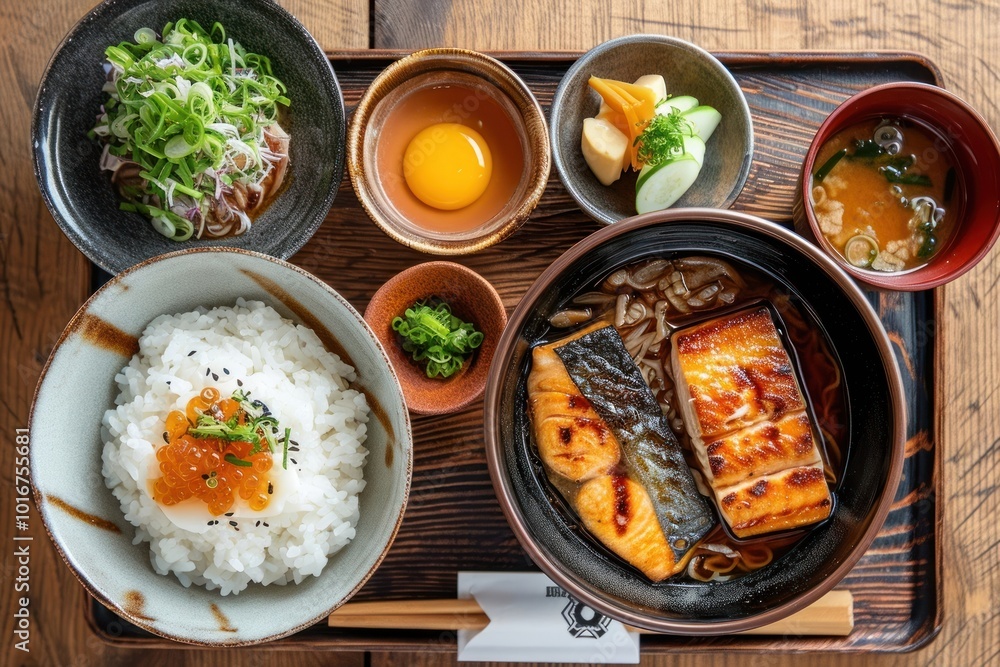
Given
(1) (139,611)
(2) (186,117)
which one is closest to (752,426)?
(1) (139,611)

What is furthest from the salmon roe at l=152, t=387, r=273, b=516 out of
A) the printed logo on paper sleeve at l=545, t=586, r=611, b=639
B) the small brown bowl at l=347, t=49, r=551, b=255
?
the printed logo on paper sleeve at l=545, t=586, r=611, b=639

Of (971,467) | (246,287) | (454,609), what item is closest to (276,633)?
(454,609)

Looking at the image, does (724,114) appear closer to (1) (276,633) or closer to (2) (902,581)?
(2) (902,581)

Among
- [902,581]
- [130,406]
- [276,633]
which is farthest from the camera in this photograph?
[902,581]

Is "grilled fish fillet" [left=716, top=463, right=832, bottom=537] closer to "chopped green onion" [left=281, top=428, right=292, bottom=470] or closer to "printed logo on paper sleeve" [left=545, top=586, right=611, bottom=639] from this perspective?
"printed logo on paper sleeve" [left=545, top=586, right=611, bottom=639]

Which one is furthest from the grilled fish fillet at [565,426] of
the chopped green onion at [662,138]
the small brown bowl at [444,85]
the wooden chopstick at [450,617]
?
the chopped green onion at [662,138]
